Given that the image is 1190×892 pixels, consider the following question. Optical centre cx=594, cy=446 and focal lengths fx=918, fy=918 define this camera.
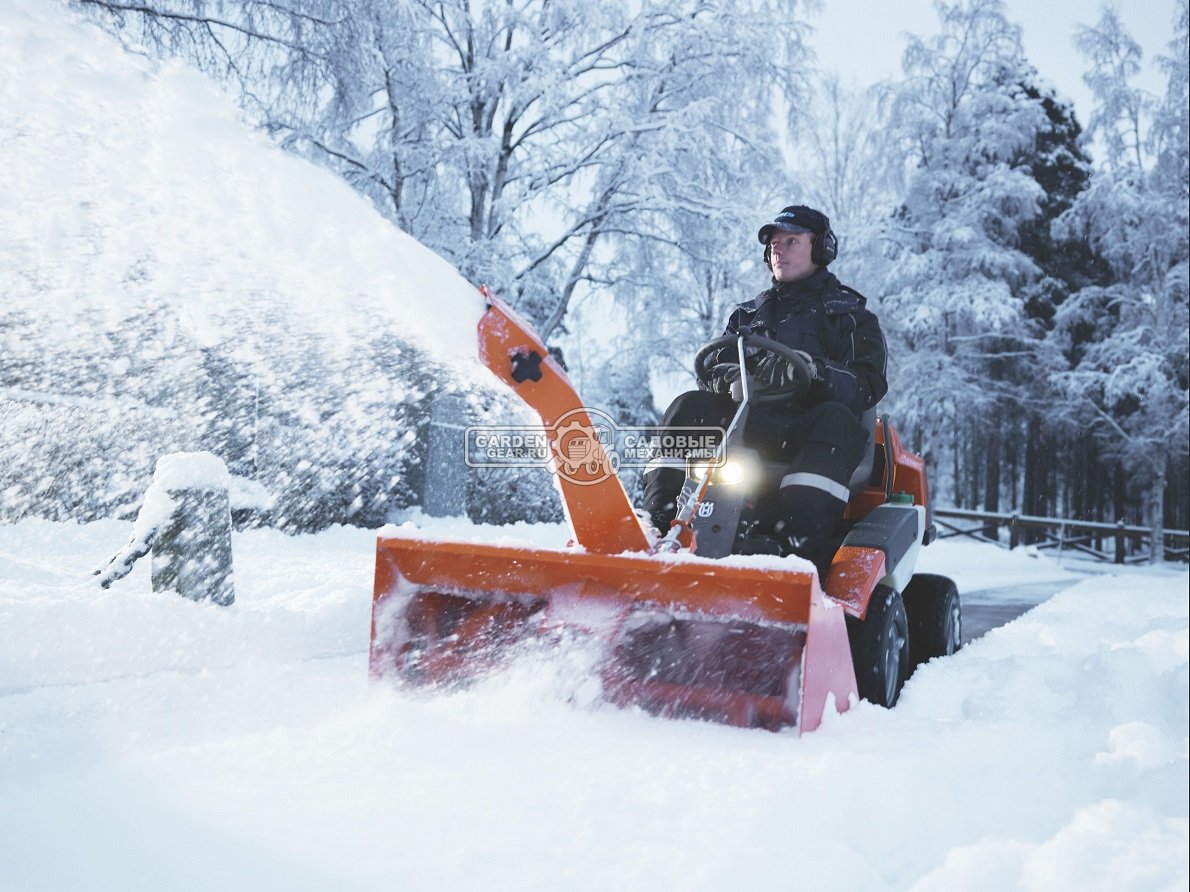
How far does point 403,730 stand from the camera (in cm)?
246

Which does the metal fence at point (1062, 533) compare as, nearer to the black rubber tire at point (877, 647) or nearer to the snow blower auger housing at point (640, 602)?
the black rubber tire at point (877, 647)

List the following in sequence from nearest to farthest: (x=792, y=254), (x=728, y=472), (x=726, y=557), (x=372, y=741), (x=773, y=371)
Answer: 1. (x=372, y=741)
2. (x=726, y=557)
3. (x=728, y=472)
4. (x=773, y=371)
5. (x=792, y=254)

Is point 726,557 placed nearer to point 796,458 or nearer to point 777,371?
point 796,458

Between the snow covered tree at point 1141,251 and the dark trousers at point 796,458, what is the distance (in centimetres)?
1559

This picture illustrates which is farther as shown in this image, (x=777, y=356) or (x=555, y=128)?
(x=555, y=128)

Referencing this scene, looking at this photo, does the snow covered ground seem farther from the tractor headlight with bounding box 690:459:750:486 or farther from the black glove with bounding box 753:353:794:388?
the black glove with bounding box 753:353:794:388

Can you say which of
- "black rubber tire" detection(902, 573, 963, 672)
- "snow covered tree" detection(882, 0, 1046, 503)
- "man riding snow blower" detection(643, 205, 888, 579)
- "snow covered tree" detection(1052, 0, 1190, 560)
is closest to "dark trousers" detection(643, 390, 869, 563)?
"man riding snow blower" detection(643, 205, 888, 579)

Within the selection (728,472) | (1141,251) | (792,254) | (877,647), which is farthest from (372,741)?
(1141,251)

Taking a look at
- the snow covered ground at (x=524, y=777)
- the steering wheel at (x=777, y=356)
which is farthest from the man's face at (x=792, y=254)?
the snow covered ground at (x=524, y=777)

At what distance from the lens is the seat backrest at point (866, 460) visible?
355 centimetres

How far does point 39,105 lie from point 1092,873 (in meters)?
4.33

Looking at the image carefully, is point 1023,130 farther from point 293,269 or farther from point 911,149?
point 293,269

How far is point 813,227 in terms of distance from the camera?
11.9 ft

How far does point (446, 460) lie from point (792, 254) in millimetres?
6236
